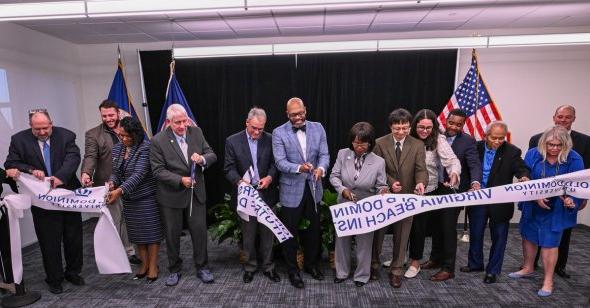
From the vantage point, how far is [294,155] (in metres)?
2.90

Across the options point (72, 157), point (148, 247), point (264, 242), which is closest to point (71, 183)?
point (72, 157)

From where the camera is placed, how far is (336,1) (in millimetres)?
2178

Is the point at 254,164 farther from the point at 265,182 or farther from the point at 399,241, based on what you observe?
the point at 399,241

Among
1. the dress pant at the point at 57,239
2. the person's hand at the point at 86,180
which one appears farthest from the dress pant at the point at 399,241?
the dress pant at the point at 57,239

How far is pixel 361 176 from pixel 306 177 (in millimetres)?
458

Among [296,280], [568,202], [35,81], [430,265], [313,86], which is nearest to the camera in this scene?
[568,202]

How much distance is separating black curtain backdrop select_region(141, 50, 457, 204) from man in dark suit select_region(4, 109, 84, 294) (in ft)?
6.56

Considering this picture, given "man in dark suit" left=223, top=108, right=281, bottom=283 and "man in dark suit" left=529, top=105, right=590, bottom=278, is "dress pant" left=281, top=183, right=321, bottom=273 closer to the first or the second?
"man in dark suit" left=223, top=108, right=281, bottom=283

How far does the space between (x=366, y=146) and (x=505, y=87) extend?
316 centimetres

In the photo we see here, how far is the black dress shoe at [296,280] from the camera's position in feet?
9.98

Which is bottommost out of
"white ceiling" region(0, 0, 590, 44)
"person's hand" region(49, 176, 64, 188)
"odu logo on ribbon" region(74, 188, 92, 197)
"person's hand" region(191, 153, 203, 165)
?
"odu logo on ribbon" region(74, 188, 92, 197)

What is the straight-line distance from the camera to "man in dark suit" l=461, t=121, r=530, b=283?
289cm

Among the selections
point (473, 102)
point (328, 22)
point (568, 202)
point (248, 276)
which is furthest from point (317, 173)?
point (473, 102)

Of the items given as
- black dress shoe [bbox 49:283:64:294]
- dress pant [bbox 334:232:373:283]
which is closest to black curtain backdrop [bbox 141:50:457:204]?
dress pant [bbox 334:232:373:283]
